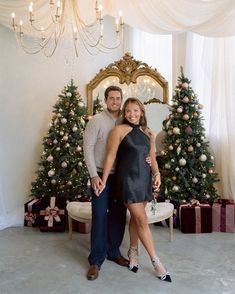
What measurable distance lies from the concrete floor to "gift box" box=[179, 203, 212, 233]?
85 millimetres

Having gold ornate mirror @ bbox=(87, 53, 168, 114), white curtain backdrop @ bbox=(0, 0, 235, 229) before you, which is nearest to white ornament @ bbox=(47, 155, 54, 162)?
white curtain backdrop @ bbox=(0, 0, 235, 229)

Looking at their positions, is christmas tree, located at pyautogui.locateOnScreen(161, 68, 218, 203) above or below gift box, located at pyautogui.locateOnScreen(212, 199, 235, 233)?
above

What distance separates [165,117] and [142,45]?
3.59 ft

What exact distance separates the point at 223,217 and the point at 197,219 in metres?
0.30

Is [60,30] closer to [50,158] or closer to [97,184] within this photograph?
[50,158]

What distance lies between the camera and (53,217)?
13.1 feet

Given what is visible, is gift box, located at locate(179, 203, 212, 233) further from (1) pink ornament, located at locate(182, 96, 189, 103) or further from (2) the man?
(1) pink ornament, located at locate(182, 96, 189, 103)

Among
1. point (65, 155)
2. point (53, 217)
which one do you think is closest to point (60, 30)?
point (65, 155)

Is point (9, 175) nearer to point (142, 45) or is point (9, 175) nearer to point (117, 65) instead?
point (117, 65)

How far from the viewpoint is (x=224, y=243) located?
3549 millimetres

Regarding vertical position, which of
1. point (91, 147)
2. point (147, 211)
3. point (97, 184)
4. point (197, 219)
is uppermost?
point (91, 147)

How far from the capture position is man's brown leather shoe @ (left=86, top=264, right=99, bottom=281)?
110 inches

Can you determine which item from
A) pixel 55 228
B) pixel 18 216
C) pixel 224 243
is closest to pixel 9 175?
pixel 18 216

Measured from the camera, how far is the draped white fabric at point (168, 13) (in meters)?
3.63
